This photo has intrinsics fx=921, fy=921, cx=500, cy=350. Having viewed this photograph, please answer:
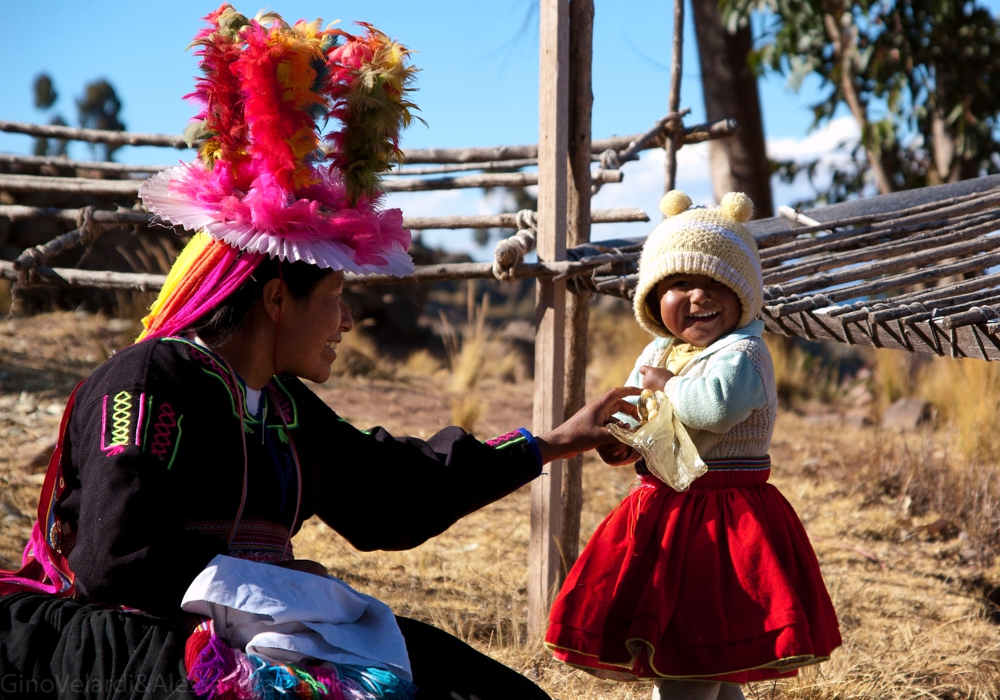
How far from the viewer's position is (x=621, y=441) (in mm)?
2352

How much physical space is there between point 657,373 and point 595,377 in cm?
891

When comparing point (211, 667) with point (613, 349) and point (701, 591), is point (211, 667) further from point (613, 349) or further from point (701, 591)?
point (613, 349)

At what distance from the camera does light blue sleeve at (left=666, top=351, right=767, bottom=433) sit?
218cm

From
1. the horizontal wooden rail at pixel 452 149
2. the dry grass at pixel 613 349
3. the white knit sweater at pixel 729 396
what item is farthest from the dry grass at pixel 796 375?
the white knit sweater at pixel 729 396

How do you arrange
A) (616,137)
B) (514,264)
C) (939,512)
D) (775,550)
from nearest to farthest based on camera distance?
1. (775,550)
2. (514,264)
3. (616,137)
4. (939,512)

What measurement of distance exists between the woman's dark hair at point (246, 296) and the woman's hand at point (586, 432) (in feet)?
2.54

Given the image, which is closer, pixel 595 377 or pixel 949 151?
pixel 949 151

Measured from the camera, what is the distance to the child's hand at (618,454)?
8.11 feet

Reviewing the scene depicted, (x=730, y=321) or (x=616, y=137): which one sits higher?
(x=616, y=137)

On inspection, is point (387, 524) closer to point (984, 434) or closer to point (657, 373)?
point (657, 373)

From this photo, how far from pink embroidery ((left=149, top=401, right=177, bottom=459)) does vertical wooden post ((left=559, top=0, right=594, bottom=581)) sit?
6.13ft

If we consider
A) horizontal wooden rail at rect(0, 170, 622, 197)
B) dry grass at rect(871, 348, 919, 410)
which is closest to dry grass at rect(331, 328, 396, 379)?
horizontal wooden rail at rect(0, 170, 622, 197)

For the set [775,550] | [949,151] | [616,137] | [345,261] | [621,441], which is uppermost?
[949,151]

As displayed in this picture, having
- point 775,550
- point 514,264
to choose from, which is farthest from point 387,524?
point 514,264
